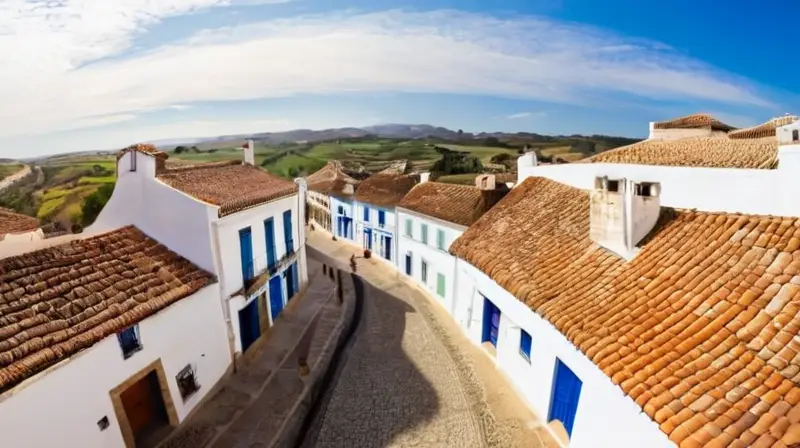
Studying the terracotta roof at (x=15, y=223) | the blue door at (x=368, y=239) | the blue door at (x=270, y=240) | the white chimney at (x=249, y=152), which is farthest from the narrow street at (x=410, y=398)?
the blue door at (x=368, y=239)

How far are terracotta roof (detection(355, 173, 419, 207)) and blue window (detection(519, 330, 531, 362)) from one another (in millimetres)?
16736

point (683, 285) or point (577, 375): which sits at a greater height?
point (683, 285)

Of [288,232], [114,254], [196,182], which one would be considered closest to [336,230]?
[288,232]

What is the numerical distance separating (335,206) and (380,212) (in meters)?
8.06

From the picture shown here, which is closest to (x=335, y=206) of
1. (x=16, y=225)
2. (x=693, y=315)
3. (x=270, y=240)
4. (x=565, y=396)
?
(x=270, y=240)

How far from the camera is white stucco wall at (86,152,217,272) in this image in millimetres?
11320

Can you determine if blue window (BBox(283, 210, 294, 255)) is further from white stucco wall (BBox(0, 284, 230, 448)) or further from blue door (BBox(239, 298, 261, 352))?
white stucco wall (BBox(0, 284, 230, 448))

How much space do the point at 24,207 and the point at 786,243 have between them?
48.6m

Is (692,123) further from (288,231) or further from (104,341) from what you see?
(104,341)

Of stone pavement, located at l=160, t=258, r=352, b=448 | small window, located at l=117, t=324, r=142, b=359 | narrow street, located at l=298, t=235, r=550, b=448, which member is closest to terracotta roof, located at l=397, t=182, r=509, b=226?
narrow street, located at l=298, t=235, r=550, b=448

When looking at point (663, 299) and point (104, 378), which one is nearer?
point (663, 299)

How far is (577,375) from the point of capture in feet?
26.6

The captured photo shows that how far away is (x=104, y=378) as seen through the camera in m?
8.24

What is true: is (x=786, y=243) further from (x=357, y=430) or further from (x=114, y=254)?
(x=114, y=254)
